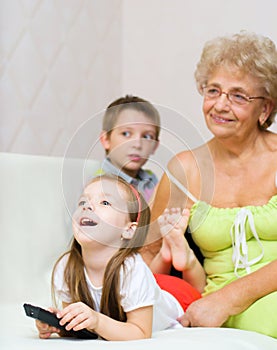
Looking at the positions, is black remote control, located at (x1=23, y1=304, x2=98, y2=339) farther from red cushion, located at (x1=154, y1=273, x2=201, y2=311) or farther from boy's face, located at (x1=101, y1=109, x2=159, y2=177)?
boy's face, located at (x1=101, y1=109, x2=159, y2=177)

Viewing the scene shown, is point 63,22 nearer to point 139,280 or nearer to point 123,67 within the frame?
point 123,67

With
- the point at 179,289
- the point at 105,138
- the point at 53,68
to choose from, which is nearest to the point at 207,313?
the point at 179,289

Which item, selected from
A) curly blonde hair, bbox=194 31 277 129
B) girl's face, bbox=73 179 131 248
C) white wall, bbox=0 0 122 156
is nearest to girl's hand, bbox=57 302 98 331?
girl's face, bbox=73 179 131 248

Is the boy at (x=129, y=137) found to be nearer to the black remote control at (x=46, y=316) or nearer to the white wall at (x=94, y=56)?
the white wall at (x=94, y=56)

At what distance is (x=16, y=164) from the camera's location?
1579 millimetres

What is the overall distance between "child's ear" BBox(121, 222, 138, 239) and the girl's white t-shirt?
1.7 inches

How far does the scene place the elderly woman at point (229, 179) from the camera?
1.67 meters

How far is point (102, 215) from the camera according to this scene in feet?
4.18

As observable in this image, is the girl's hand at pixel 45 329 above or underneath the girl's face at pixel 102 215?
underneath

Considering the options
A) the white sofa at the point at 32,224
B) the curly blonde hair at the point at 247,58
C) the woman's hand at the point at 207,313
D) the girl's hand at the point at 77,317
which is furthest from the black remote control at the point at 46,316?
the curly blonde hair at the point at 247,58

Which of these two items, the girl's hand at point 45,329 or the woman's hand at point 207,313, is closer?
the girl's hand at point 45,329

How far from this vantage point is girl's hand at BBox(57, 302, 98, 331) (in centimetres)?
116

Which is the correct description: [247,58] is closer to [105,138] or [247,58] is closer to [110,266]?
[105,138]

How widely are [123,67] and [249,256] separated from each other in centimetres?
122
